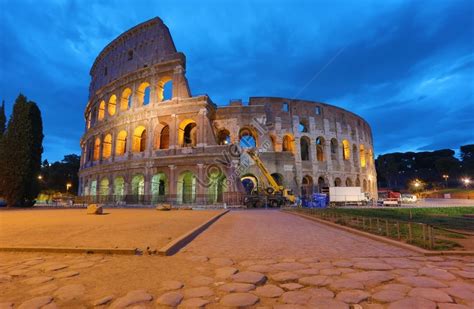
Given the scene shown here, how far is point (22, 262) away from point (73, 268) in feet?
3.58

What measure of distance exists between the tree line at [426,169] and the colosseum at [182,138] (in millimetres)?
35106

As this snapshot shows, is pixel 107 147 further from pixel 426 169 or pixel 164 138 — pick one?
pixel 426 169

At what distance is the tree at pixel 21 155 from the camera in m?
22.3

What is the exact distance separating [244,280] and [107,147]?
33.5 meters

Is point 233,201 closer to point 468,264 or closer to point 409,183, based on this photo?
point 468,264

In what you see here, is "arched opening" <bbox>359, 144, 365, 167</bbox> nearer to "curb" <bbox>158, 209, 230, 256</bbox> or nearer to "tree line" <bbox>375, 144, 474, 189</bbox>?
"tree line" <bbox>375, 144, 474, 189</bbox>

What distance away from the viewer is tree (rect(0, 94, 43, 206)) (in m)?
22.3

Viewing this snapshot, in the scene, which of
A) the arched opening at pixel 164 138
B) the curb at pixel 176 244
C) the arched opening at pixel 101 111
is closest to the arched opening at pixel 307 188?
the arched opening at pixel 164 138

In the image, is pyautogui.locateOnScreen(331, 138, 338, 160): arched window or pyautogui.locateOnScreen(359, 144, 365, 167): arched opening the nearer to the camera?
pyautogui.locateOnScreen(331, 138, 338, 160): arched window

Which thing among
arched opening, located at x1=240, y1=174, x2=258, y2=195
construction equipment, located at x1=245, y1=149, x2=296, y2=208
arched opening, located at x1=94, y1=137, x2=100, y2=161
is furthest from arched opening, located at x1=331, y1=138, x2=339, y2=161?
arched opening, located at x1=94, y1=137, x2=100, y2=161

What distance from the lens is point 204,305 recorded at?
8.09ft

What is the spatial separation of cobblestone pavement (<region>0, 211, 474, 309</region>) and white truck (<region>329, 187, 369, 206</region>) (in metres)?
22.6

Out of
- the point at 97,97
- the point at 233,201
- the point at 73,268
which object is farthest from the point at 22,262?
the point at 97,97

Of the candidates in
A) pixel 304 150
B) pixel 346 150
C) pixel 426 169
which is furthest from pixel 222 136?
pixel 426 169
